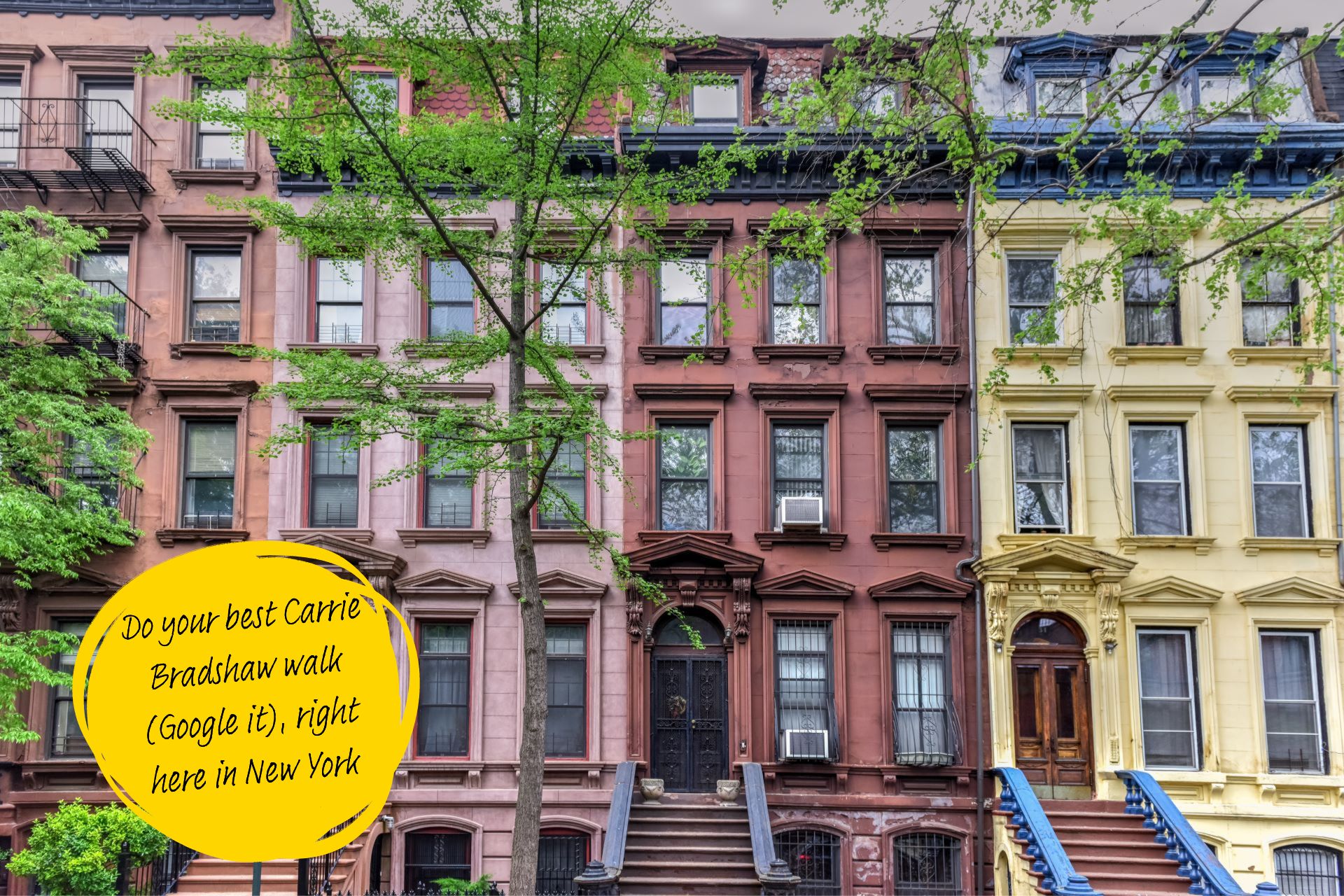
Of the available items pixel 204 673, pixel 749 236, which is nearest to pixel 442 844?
pixel 749 236

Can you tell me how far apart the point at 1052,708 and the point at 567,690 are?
7746mm

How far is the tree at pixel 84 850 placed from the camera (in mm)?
13828

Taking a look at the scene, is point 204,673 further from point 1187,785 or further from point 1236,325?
point 1236,325

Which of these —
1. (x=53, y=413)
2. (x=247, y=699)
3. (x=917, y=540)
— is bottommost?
(x=247, y=699)

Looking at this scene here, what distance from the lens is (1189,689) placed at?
17359 millimetres

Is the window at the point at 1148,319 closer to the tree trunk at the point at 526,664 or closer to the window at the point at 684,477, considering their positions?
the window at the point at 684,477

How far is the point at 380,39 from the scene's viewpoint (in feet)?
41.1

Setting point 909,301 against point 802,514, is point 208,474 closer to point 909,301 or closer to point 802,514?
point 802,514

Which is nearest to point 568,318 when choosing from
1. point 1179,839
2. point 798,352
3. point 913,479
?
point 798,352

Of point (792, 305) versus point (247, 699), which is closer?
point (247, 699)

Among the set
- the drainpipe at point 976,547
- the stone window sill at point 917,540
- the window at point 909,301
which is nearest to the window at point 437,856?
the drainpipe at point 976,547

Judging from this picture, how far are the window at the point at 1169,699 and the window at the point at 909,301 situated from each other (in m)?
6.02

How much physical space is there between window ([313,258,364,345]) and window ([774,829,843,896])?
35.5ft

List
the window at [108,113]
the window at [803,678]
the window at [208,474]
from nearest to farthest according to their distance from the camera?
the window at [803,678], the window at [208,474], the window at [108,113]
